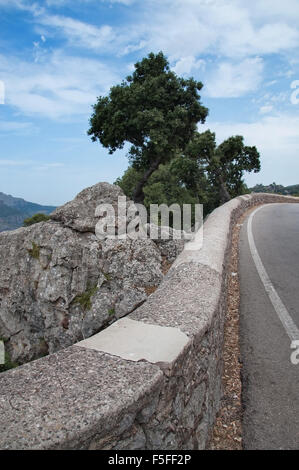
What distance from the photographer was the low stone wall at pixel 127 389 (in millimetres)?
1829

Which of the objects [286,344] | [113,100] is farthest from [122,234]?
[113,100]

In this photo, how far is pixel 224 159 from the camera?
103 feet

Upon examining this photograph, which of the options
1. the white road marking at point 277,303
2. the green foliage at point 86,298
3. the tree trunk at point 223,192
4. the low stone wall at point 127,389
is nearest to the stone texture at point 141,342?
the low stone wall at point 127,389

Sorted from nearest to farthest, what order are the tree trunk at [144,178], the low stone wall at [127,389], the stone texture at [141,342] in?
the low stone wall at [127,389] < the stone texture at [141,342] < the tree trunk at [144,178]

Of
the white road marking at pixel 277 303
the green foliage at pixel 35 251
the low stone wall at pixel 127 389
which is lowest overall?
the white road marking at pixel 277 303

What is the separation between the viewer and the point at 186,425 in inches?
97.2

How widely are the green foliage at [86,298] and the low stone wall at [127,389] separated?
342 cm

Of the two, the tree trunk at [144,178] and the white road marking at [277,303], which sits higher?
the tree trunk at [144,178]

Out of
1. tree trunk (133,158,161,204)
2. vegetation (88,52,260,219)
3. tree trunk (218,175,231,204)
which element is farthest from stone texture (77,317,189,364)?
tree trunk (218,175,231,204)

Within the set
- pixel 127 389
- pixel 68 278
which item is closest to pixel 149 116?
pixel 68 278

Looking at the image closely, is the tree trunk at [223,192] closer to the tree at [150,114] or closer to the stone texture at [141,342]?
the tree at [150,114]

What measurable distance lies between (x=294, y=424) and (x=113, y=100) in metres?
19.6

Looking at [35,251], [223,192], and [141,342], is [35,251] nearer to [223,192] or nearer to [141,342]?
[141,342]
